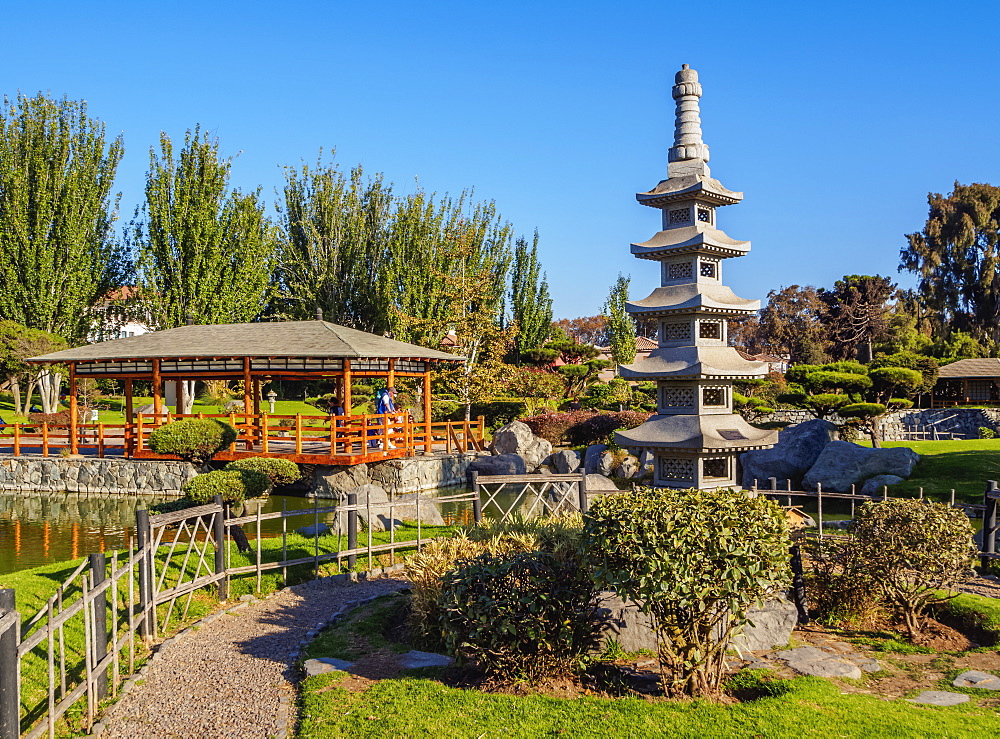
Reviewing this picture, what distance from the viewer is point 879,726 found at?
19.7 ft

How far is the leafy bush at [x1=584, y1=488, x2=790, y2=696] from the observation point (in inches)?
250

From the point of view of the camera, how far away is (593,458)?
27266mm

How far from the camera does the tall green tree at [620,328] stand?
4900 cm

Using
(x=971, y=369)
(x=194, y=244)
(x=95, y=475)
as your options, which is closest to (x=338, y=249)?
(x=194, y=244)

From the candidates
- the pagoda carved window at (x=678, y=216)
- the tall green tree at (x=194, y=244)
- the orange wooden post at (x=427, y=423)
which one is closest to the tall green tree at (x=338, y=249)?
the tall green tree at (x=194, y=244)

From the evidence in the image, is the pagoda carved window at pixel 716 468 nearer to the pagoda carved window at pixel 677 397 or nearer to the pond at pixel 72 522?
the pagoda carved window at pixel 677 397

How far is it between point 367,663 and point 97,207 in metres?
33.4

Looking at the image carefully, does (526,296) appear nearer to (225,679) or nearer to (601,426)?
(601,426)

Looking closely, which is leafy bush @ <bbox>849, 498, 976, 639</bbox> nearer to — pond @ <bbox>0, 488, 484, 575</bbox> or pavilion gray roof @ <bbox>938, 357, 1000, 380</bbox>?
pond @ <bbox>0, 488, 484, 575</bbox>

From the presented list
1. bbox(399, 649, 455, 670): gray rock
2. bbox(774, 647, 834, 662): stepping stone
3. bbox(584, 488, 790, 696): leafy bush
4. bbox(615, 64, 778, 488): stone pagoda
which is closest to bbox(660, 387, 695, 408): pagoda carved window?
bbox(615, 64, 778, 488): stone pagoda

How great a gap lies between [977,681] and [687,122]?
960 cm

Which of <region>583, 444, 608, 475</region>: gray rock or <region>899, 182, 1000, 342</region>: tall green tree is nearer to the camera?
<region>583, 444, 608, 475</region>: gray rock

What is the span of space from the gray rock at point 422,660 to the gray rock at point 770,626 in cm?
297

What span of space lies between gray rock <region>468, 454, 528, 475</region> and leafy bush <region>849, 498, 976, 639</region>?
1652cm
